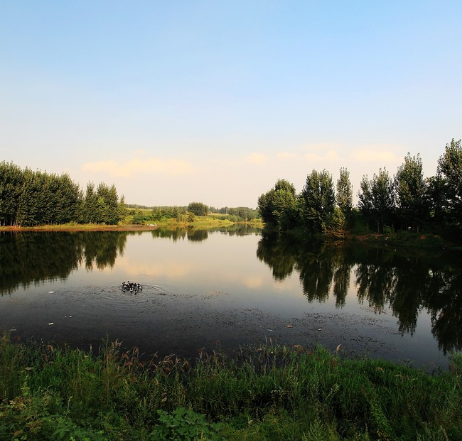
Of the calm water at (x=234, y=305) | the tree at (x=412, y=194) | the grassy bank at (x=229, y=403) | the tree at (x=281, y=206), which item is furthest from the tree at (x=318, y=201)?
the grassy bank at (x=229, y=403)

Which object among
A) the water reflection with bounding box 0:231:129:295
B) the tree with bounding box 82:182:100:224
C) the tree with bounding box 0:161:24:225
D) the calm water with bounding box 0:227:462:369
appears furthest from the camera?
the tree with bounding box 82:182:100:224

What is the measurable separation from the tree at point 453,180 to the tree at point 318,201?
23.5m

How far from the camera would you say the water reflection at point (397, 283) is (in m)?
14.8

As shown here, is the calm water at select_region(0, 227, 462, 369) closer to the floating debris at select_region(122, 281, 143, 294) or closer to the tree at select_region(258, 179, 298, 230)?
the floating debris at select_region(122, 281, 143, 294)

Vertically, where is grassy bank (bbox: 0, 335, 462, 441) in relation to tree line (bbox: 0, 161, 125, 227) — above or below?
below

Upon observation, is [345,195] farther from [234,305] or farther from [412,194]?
[234,305]

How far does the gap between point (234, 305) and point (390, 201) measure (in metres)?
47.4

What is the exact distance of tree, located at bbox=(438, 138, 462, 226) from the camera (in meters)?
40.6

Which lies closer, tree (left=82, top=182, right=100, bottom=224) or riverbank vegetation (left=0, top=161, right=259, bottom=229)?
riverbank vegetation (left=0, top=161, right=259, bottom=229)

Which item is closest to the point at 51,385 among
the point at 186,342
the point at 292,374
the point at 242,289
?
the point at 186,342

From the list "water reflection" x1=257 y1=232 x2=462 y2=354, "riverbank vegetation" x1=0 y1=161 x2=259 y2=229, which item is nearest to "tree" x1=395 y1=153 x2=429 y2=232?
"water reflection" x1=257 y1=232 x2=462 y2=354

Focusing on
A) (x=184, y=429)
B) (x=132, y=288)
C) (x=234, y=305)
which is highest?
(x=184, y=429)

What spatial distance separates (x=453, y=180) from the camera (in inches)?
1617

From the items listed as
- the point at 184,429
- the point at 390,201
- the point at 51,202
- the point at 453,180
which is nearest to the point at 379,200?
the point at 390,201
